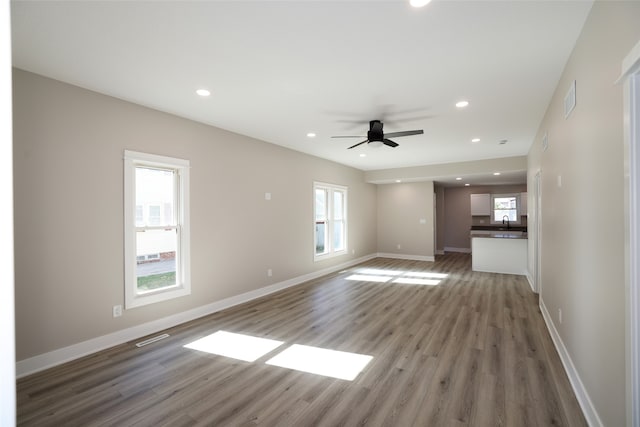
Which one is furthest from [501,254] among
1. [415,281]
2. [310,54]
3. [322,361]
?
[310,54]

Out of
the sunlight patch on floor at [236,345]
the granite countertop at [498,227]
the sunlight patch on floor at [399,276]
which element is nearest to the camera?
the sunlight patch on floor at [236,345]

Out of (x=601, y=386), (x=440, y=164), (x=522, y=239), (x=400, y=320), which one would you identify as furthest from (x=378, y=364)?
(x=440, y=164)

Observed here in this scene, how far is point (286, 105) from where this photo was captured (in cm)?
367

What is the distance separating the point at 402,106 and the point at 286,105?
145 centimetres

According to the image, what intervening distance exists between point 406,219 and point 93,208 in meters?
8.01

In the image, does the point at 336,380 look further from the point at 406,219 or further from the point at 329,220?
the point at 406,219

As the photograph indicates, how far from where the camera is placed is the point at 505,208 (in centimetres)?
1016

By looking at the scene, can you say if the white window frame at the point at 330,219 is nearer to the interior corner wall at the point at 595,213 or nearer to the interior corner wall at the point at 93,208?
the interior corner wall at the point at 93,208

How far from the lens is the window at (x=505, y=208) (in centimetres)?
1003

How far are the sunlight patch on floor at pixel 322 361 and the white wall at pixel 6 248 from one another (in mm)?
2326

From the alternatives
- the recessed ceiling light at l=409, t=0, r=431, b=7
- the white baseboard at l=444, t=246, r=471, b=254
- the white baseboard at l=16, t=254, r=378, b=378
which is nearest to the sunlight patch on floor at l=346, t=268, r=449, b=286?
the white baseboard at l=16, t=254, r=378, b=378

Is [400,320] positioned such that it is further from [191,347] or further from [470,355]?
[191,347]

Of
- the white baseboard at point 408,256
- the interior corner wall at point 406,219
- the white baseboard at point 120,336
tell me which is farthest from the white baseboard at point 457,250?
the white baseboard at point 120,336

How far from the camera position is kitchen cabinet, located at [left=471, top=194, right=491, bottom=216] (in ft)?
34.1
